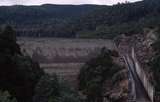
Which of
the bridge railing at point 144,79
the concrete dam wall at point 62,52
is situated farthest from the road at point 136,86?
the concrete dam wall at point 62,52

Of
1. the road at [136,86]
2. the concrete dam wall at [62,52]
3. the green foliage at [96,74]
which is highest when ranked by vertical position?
the concrete dam wall at [62,52]

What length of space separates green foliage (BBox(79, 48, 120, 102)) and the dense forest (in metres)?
10.6

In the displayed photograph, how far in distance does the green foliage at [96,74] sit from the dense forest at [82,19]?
10.6m

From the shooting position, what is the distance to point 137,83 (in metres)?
46.6

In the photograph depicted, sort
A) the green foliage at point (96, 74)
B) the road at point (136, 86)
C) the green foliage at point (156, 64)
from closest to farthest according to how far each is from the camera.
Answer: the green foliage at point (96, 74) → the road at point (136, 86) → the green foliage at point (156, 64)

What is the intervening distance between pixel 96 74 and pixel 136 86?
4678 millimetres

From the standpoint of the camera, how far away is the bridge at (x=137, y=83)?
40.9m

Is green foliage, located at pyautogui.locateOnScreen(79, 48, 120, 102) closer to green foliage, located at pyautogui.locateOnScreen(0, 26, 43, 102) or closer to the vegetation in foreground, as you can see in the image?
the vegetation in foreground

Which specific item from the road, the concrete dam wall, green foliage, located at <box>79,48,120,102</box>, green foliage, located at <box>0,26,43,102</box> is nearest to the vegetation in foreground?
green foliage, located at <box>0,26,43,102</box>

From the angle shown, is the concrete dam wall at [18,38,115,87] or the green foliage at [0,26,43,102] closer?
the green foliage at [0,26,43,102]

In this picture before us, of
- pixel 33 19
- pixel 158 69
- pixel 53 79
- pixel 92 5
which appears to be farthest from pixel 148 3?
pixel 53 79

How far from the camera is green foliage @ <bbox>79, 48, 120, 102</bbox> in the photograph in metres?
37.8

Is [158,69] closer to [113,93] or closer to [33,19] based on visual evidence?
[113,93]

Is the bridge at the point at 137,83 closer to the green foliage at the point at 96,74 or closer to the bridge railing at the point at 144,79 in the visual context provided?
the bridge railing at the point at 144,79
